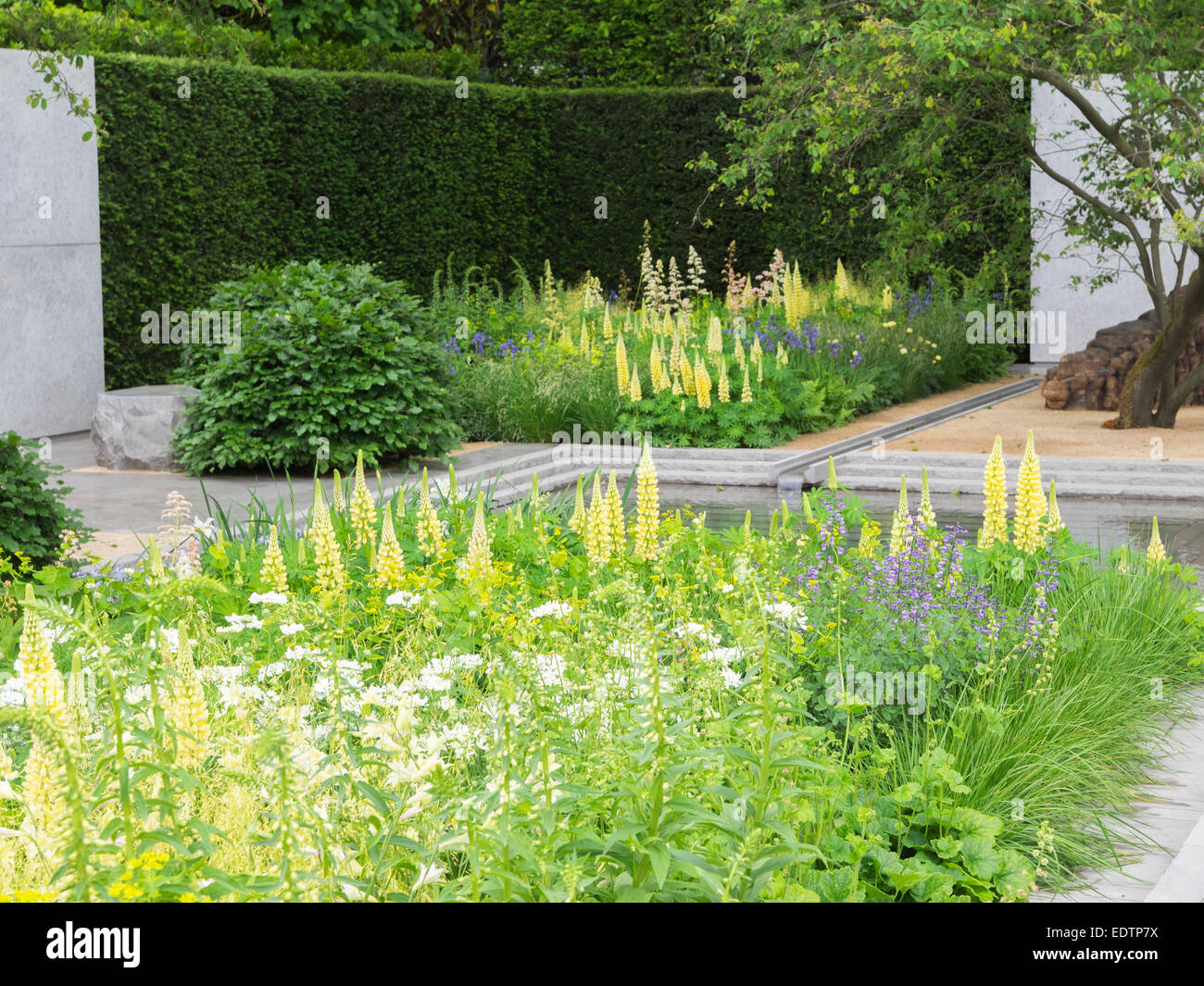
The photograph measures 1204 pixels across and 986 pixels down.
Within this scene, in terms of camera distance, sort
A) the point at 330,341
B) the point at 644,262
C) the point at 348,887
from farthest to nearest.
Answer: the point at 644,262, the point at 330,341, the point at 348,887

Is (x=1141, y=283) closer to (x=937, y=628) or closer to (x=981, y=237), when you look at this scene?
(x=981, y=237)

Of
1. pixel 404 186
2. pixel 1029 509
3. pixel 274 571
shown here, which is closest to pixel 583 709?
pixel 274 571

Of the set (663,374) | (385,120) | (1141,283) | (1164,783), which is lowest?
(1164,783)

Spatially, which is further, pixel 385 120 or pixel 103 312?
pixel 385 120

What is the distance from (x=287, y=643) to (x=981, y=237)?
15576 mm

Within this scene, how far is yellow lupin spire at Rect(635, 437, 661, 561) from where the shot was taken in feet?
19.7

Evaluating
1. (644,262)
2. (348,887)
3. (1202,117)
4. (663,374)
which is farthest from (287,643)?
(644,262)

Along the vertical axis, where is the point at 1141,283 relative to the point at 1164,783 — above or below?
above

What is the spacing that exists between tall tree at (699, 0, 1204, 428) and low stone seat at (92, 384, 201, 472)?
5.33 m

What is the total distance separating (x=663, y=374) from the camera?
1296 cm

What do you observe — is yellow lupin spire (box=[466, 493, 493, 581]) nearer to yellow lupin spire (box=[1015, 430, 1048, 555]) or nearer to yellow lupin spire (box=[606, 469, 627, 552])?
yellow lupin spire (box=[606, 469, 627, 552])

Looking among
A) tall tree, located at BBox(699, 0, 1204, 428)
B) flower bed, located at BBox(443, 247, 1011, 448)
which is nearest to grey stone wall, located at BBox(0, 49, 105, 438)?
flower bed, located at BBox(443, 247, 1011, 448)

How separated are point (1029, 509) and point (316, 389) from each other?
251 inches

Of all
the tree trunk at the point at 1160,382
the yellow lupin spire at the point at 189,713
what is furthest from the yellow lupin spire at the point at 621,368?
the yellow lupin spire at the point at 189,713
